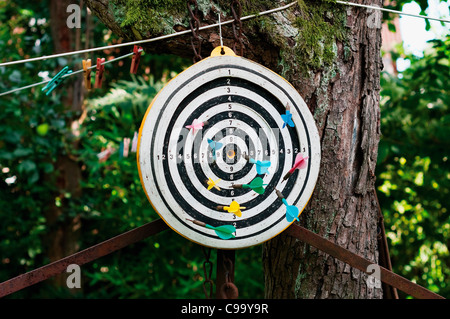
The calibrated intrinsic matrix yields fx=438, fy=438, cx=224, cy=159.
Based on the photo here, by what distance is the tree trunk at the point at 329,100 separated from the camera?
121cm

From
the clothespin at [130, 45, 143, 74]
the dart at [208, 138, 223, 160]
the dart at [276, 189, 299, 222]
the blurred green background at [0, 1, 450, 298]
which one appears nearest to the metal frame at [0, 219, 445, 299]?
the dart at [276, 189, 299, 222]

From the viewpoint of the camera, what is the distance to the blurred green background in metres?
2.17

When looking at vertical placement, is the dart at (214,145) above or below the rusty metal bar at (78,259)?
above

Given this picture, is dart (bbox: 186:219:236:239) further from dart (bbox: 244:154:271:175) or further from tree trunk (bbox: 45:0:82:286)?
tree trunk (bbox: 45:0:82:286)

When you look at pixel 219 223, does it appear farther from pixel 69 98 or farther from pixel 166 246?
pixel 69 98

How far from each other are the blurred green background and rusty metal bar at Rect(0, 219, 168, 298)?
125cm

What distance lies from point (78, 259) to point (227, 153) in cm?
44

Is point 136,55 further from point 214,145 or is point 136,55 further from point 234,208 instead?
point 234,208

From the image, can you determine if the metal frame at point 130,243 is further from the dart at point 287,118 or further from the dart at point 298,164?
the dart at point 287,118

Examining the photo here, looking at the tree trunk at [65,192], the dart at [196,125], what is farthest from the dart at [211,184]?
the tree trunk at [65,192]

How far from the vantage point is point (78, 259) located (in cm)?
105

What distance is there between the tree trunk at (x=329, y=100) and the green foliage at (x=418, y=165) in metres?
0.59
